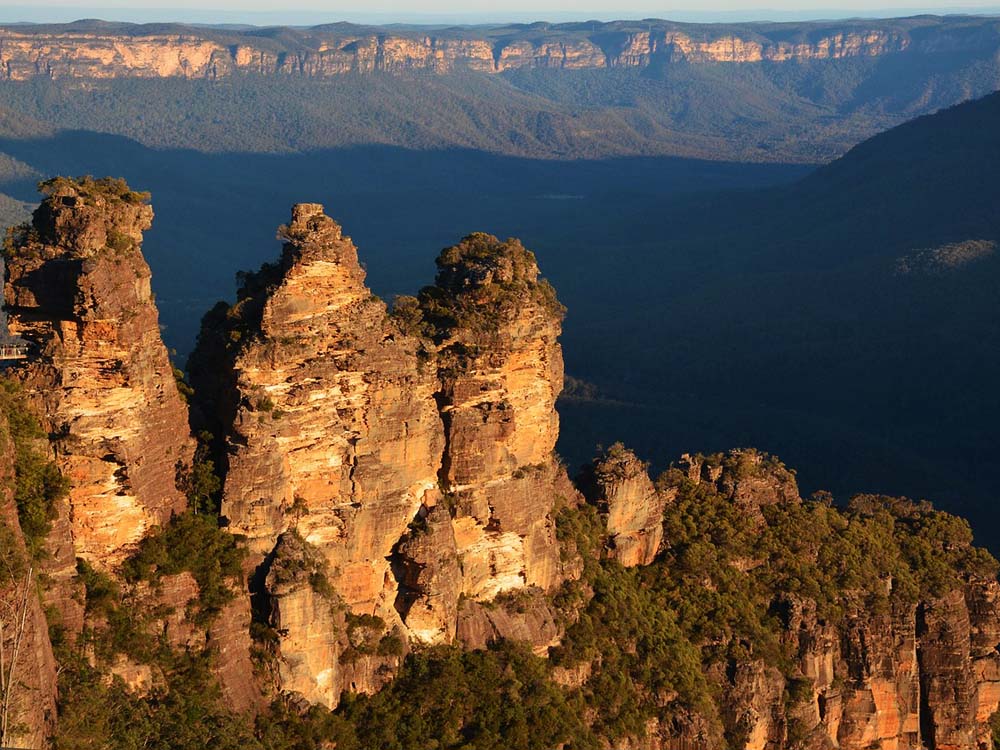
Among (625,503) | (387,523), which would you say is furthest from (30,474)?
(625,503)

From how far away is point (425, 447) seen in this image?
93.4 feet

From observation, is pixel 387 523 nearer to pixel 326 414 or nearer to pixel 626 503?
pixel 326 414

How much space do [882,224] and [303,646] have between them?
127 metres

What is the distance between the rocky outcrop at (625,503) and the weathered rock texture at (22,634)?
1576 centimetres

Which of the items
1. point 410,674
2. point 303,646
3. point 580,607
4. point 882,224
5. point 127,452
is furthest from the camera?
point 882,224

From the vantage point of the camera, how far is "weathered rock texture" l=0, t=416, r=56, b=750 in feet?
69.3

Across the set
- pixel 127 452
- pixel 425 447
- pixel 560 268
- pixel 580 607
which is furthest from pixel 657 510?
pixel 560 268

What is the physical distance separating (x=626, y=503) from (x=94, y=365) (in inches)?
611

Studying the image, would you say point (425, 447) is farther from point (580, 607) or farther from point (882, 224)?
point (882, 224)

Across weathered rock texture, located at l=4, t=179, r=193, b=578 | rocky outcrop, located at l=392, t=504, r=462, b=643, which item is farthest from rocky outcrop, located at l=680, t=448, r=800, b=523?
weathered rock texture, located at l=4, t=179, r=193, b=578

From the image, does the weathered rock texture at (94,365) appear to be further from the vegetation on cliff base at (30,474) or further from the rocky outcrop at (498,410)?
the rocky outcrop at (498,410)

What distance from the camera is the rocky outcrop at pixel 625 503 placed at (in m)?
35.3

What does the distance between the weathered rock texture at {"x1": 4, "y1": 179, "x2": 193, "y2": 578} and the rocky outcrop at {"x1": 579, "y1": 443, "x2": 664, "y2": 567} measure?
42.8 ft

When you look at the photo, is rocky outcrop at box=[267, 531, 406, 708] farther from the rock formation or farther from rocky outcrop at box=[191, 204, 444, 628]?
rocky outcrop at box=[191, 204, 444, 628]
